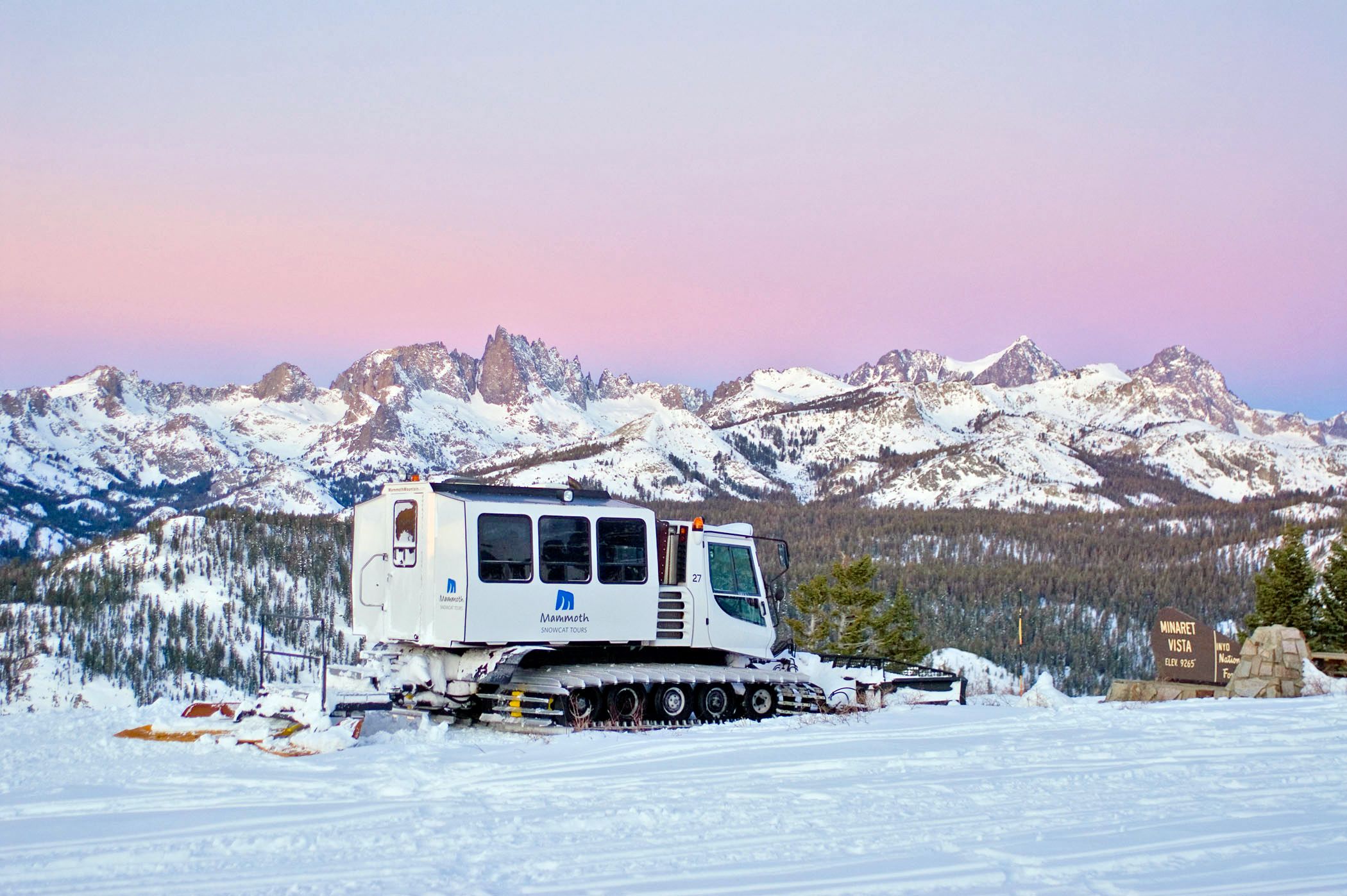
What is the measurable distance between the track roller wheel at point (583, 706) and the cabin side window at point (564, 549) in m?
1.70

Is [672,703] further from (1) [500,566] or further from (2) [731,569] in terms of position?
(1) [500,566]

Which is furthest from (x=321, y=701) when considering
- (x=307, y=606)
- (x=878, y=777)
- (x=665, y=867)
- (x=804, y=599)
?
(x=307, y=606)

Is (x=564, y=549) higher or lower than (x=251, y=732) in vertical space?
higher

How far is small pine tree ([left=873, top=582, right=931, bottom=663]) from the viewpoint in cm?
5238

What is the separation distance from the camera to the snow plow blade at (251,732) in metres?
13.7

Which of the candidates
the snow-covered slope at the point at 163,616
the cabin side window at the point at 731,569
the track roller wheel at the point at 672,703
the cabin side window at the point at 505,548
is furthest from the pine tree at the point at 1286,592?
the snow-covered slope at the point at 163,616

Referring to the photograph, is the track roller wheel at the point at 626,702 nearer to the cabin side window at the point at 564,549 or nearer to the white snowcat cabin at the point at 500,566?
the white snowcat cabin at the point at 500,566

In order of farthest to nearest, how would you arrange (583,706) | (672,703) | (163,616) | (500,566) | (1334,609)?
1. (163,616)
2. (1334,609)
3. (672,703)
4. (500,566)
5. (583,706)

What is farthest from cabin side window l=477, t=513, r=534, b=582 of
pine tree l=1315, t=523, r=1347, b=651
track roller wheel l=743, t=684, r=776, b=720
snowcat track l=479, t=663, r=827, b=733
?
pine tree l=1315, t=523, r=1347, b=651

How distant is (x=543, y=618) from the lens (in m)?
17.6

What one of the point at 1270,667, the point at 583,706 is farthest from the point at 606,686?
the point at 1270,667

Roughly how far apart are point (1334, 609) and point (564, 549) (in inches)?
1242

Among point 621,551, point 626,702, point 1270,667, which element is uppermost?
point 621,551

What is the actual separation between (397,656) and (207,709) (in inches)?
115
